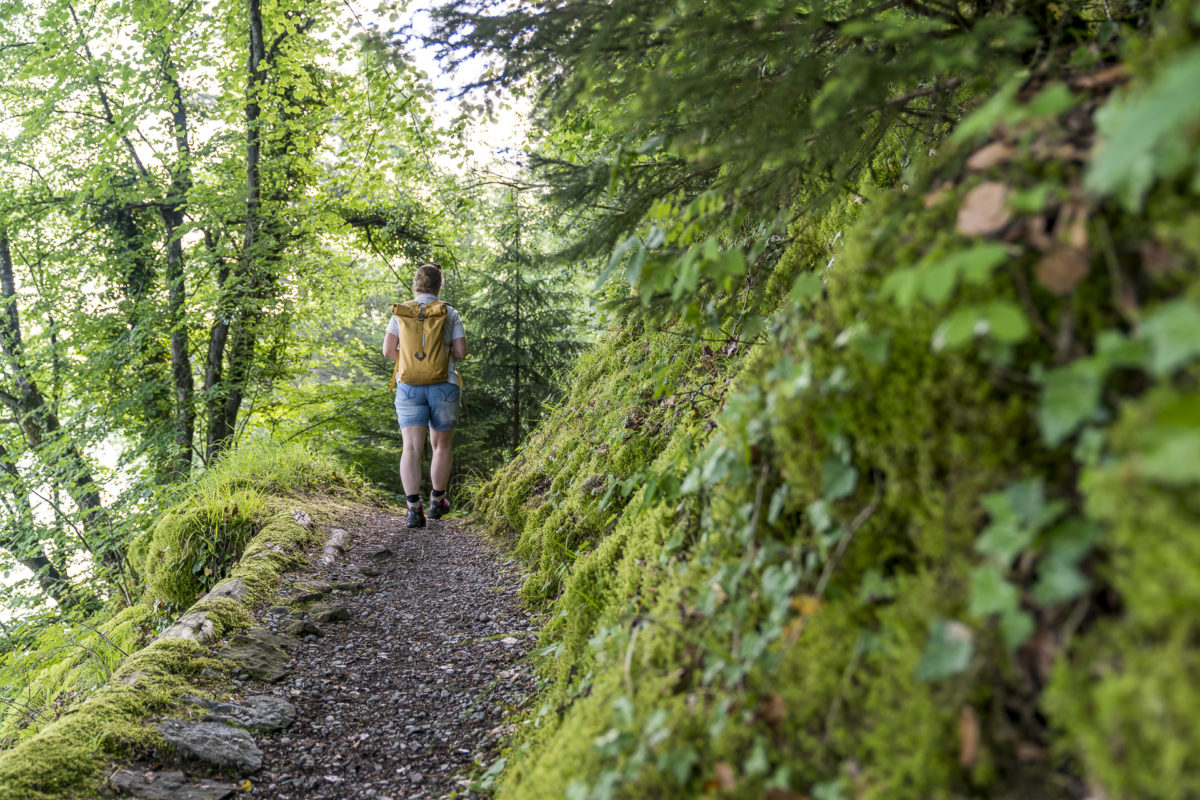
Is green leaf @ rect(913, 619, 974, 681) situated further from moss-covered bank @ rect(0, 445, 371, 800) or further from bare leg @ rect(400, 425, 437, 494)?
bare leg @ rect(400, 425, 437, 494)

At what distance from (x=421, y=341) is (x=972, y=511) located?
5.53m

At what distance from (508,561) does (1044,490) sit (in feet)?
15.2

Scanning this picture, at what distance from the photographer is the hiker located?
20.2 ft

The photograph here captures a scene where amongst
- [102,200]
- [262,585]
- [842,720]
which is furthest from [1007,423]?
[102,200]

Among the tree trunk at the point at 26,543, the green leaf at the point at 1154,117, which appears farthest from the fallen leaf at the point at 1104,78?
the tree trunk at the point at 26,543

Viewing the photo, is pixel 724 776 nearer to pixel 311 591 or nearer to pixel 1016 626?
pixel 1016 626

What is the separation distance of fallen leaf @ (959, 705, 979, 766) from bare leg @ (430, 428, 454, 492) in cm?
574

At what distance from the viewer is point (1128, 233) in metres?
1.09

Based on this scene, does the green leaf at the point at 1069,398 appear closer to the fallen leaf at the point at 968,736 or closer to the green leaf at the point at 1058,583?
the green leaf at the point at 1058,583

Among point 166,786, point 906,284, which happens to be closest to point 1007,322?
point 906,284

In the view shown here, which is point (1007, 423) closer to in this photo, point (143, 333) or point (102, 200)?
point (143, 333)

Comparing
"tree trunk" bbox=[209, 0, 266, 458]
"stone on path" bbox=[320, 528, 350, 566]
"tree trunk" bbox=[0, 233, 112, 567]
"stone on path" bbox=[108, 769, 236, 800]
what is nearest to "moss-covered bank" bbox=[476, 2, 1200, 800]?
"stone on path" bbox=[108, 769, 236, 800]

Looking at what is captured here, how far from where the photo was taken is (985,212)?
1238mm

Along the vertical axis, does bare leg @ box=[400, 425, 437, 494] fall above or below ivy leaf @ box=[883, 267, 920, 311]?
below
